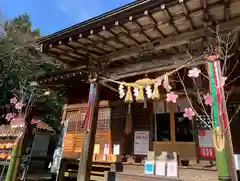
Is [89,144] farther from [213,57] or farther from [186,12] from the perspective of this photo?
[186,12]

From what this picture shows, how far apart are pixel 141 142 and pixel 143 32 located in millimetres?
3925

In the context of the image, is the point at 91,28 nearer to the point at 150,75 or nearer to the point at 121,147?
the point at 150,75

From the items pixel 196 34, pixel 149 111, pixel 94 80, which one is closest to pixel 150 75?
pixel 149 111

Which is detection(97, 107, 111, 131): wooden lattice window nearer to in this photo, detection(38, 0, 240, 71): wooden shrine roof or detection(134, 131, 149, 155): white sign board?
detection(134, 131, 149, 155): white sign board

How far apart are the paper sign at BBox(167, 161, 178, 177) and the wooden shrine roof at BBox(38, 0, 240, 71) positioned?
2.96 meters

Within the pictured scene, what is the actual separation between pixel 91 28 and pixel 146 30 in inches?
55.3

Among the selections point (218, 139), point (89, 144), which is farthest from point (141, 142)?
point (218, 139)

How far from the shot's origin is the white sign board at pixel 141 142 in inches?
265

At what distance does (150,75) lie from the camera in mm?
7035

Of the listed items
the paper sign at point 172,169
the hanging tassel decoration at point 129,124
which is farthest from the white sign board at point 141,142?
the paper sign at point 172,169

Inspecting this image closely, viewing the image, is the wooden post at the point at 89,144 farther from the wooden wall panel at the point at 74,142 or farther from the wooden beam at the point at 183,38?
the wooden wall panel at the point at 74,142

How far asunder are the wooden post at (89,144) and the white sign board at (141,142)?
213cm

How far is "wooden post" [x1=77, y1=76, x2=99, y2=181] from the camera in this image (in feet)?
16.3

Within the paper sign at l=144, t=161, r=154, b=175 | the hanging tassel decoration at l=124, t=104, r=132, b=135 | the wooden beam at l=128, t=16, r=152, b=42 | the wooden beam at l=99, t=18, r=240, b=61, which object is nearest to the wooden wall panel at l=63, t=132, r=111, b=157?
the hanging tassel decoration at l=124, t=104, r=132, b=135
